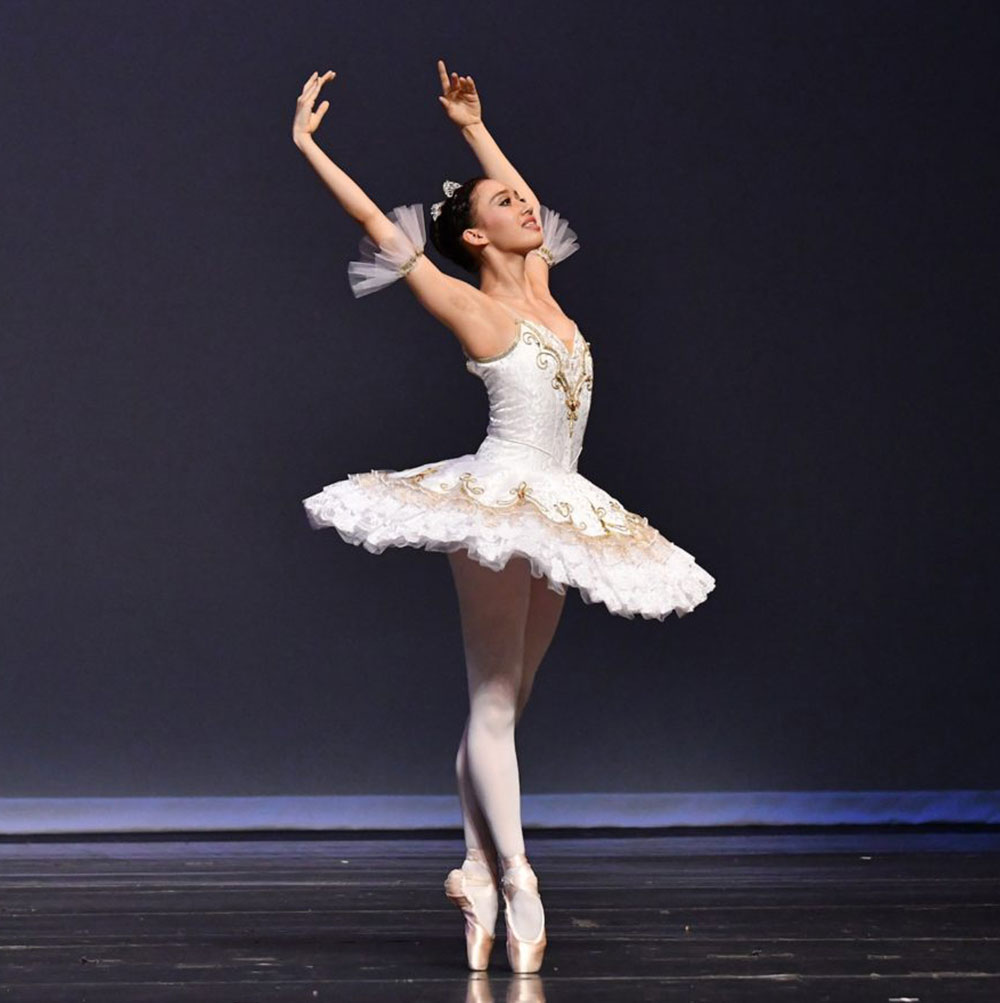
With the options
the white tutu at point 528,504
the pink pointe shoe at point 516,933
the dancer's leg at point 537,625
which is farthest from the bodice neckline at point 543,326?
the pink pointe shoe at point 516,933

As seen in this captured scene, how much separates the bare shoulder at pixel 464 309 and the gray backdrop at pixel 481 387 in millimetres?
1519

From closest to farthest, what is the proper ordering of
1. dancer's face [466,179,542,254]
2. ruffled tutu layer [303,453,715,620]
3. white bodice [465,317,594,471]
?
1. ruffled tutu layer [303,453,715,620]
2. white bodice [465,317,594,471]
3. dancer's face [466,179,542,254]

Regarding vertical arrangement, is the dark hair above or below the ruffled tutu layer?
above

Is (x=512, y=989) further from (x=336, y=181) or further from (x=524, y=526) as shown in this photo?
(x=336, y=181)

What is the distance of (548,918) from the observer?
2.78 meters

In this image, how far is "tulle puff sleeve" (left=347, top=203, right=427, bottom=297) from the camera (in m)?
2.38

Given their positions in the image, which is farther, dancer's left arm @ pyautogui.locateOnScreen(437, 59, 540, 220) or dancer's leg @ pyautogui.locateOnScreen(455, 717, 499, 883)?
dancer's left arm @ pyautogui.locateOnScreen(437, 59, 540, 220)

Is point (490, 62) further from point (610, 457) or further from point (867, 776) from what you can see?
point (867, 776)

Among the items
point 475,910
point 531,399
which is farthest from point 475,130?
point 475,910

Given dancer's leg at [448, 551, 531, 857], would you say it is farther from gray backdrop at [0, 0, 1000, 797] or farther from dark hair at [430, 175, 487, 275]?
gray backdrop at [0, 0, 1000, 797]

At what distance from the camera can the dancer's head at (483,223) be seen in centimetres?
259

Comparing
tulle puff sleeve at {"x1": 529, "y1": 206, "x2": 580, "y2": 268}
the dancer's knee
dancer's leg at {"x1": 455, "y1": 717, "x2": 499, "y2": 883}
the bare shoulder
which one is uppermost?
tulle puff sleeve at {"x1": 529, "y1": 206, "x2": 580, "y2": 268}

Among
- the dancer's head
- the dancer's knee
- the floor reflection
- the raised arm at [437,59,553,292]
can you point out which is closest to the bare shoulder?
the dancer's head

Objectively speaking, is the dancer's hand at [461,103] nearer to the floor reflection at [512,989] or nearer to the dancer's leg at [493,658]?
the dancer's leg at [493,658]
